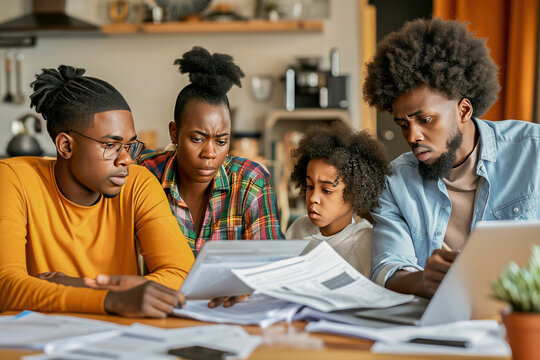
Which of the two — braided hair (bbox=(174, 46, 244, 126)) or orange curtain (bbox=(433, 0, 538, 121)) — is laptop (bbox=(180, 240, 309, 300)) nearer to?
braided hair (bbox=(174, 46, 244, 126))

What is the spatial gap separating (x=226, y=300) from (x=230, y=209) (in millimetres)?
734

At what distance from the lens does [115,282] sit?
52.2 inches

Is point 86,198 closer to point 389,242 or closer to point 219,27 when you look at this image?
point 389,242

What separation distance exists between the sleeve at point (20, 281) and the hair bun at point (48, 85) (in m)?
0.21

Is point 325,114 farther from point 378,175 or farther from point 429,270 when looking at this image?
point 429,270

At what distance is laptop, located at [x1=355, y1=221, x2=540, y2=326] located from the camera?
3.30ft

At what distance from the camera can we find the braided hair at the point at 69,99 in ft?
5.35

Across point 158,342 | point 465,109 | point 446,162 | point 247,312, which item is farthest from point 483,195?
point 158,342

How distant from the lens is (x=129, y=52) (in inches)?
211

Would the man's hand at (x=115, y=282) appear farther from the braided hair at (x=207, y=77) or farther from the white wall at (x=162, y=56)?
the white wall at (x=162, y=56)

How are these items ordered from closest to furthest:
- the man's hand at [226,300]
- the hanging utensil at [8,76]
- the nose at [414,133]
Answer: the man's hand at [226,300]
the nose at [414,133]
the hanging utensil at [8,76]

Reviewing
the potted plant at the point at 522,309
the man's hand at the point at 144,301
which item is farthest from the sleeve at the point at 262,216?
the potted plant at the point at 522,309

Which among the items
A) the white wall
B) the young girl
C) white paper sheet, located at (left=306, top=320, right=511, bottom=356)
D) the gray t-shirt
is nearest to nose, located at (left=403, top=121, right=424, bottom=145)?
the young girl

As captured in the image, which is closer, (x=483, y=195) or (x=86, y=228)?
(x=86, y=228)
